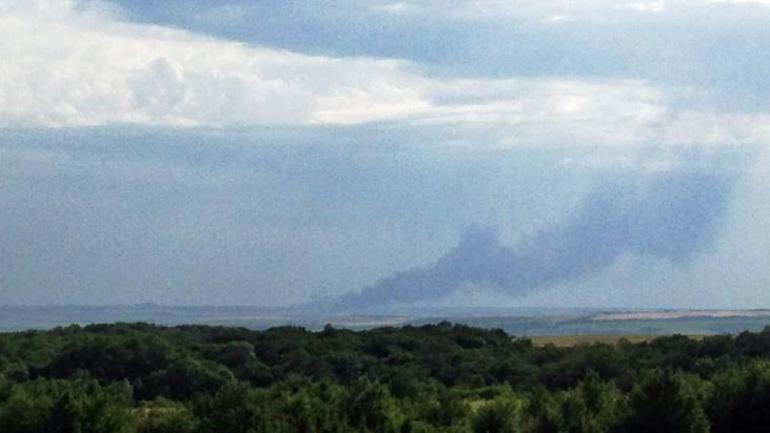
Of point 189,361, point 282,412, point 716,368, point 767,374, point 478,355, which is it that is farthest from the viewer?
point 478,355

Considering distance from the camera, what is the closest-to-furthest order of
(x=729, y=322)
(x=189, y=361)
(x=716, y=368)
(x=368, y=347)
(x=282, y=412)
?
(x=282, y=412), (x=716, y=368), (x=189, y=361), (x=368, y=347), (x=729, y=322)

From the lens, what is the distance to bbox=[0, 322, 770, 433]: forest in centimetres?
4016

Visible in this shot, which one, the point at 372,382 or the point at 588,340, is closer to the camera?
the point at 372,382

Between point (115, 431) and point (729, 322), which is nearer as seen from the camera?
point (115, 431)

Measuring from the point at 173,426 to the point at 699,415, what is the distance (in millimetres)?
14332

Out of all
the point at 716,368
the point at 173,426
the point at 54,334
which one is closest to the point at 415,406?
the point at 173,426

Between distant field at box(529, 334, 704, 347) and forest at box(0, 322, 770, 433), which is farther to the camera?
distant field at box(529, 334, 704, 347)

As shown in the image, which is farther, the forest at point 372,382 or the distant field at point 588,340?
the distant field at point 588,340

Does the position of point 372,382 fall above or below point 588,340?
below

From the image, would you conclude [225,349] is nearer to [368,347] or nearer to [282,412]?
[368,347]

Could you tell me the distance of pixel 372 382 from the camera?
158 ft

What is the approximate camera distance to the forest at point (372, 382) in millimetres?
40156

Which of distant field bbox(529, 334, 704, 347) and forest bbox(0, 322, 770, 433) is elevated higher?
distant field bbox(529, 334, 704, 347)

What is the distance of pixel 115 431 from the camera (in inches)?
1559
